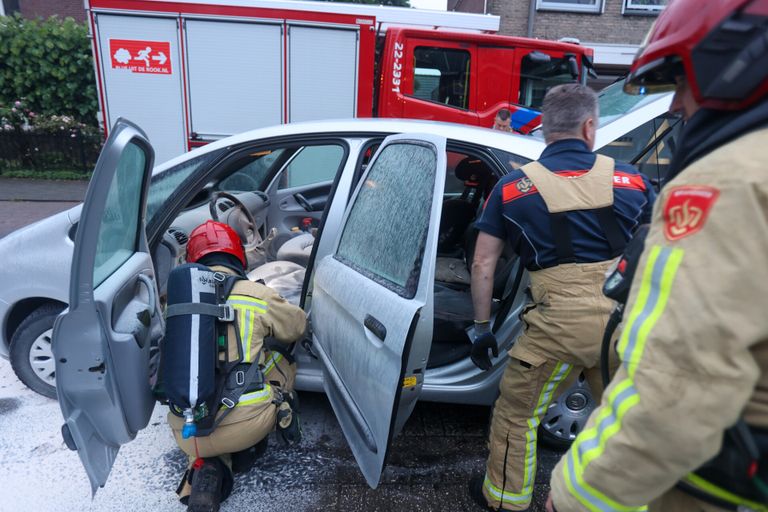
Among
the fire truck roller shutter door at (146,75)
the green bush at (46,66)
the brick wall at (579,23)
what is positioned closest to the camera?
the fire truck roller shutter door at (146,75)

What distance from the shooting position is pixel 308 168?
4305mm

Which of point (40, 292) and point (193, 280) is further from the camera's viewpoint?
point (40, 292)

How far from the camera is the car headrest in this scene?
11.4 feet

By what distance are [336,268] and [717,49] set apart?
167 cm

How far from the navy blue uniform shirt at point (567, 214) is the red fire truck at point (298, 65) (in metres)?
5.10

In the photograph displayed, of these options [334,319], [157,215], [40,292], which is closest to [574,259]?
[334,319]

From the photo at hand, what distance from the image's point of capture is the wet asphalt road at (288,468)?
230 centimetres

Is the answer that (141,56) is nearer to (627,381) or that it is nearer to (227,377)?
(227,377)

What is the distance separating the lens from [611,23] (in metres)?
13.1

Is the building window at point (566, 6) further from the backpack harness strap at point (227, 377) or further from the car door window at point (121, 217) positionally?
the backpack harness strap at point (227, 377)

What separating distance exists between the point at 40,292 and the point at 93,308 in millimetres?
1402

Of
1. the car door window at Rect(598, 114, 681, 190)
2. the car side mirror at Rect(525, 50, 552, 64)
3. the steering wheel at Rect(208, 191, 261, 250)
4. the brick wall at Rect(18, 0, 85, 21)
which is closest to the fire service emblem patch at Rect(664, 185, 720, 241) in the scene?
the car door window at Rect(598, 114, 681, 190)

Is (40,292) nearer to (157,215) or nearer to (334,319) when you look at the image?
→ (157,215)

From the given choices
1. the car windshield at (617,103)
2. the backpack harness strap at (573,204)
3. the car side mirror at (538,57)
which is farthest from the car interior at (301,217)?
the car side mirror at (538,57)
